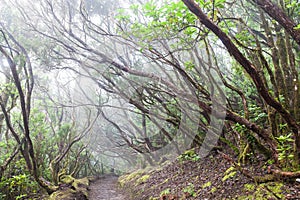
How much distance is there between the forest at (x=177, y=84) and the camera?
12.7 feet

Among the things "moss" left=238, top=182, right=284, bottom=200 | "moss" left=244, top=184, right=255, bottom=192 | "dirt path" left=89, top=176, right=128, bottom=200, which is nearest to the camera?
"moss" left=238, top=182, right=284, bottom=200

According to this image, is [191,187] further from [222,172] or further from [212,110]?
[212,110]

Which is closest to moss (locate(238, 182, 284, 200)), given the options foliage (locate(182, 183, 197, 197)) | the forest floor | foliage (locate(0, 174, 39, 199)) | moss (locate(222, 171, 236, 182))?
the forest floor

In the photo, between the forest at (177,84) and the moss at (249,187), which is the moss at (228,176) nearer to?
the forest at (177,84)

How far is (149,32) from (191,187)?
3583 millimetres

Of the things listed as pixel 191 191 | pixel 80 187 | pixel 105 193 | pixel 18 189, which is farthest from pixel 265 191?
pixel 105 193

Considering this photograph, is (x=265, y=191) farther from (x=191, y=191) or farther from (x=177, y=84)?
(x=177, y=84)

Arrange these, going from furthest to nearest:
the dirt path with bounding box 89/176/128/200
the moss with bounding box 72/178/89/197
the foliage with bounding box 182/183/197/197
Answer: the dirt path with bounding box 89/176/128/200
the moss with bounding box 72/178/89/197
the foliage with bounding box 182/183/197/197

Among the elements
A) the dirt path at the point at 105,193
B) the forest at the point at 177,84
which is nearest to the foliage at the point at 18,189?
the forest at the point at 177,84

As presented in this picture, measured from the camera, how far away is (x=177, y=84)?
7.96 m

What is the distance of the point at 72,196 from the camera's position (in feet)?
25.2

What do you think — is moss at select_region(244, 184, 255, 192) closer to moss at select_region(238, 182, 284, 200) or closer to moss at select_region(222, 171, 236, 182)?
moss at select_region(238, 182, 284, 200)

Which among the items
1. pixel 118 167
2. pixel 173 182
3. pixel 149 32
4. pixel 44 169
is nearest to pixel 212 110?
pixel 149 32

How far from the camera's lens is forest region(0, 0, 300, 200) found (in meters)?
3.88
